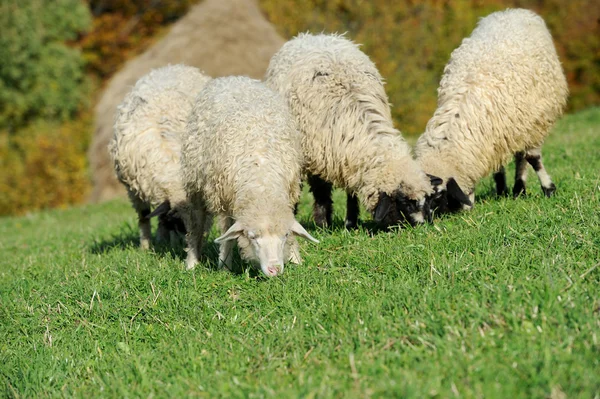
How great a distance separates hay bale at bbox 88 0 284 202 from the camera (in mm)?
17234

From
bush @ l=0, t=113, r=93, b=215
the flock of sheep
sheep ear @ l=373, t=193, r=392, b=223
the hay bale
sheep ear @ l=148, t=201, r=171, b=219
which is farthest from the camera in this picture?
bush @ l=0, t=113, r=93, b=215

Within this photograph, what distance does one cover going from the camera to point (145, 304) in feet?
16.0

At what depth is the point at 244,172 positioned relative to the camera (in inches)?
203

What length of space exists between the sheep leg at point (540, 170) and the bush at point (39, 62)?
57.7 ft

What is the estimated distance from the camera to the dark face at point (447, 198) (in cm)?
573

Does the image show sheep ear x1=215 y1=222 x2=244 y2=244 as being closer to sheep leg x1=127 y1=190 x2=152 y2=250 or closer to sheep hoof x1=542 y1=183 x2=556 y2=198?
sheep leg x1=127 y1=190 x2=152 y2=250

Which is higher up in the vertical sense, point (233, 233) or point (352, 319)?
point (233, 233)

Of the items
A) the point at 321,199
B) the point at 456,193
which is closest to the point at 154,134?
the point at 321,199

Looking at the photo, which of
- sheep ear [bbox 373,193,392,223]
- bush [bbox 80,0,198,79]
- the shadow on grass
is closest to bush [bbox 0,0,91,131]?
bush [bbox 80,0,198,79]

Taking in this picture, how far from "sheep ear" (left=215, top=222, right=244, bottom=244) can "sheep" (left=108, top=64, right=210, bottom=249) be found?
1.59 m

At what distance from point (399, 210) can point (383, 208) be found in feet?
0.48

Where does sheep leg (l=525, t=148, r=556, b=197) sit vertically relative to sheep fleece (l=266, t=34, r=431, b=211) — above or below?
below

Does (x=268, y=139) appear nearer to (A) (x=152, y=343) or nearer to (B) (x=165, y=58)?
(A) (x=152, y=343)

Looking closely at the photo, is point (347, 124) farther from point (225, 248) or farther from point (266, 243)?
point (266, 243)
